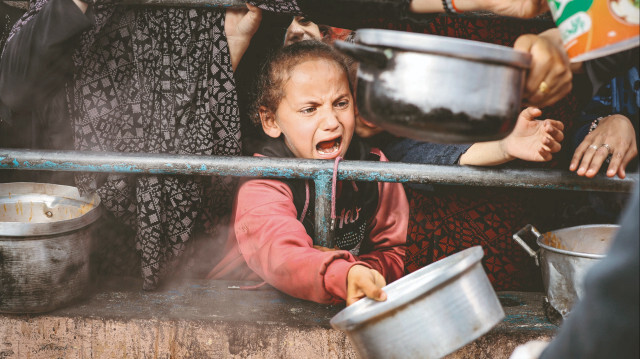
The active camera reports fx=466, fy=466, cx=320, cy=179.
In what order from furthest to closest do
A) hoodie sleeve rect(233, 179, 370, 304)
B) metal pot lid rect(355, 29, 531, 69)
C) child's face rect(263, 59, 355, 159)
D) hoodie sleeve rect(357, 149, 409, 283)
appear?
hoodie sleeve rect(357, 149, 409, 283), child's face rect(263, 59, 355, 159), hoodie sleeve rect(233, 179, 370, 304), metal pot lid rect(355, 29, 531, 69)

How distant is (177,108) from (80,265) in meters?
0.76

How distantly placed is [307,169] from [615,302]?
1.24m

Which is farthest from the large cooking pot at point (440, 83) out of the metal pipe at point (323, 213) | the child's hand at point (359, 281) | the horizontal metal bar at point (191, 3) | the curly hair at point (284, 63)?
the curly hair at point (284, 63)

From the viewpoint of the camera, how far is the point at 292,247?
1.71m

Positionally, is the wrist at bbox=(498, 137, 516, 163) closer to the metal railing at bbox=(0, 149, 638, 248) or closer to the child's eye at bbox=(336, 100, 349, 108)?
the metal railing at bbox=(0, 149, 638, 248)

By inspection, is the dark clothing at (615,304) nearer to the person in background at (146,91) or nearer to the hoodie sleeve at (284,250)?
the hoodie sleeve at (284,250)

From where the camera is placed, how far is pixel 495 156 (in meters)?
1.86

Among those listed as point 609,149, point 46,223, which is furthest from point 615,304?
point 46,223

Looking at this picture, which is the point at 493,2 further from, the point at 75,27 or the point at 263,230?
the point at 75,27

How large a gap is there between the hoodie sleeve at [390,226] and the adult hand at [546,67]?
1298 millimetres

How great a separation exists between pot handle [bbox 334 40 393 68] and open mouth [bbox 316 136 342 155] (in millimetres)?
1156

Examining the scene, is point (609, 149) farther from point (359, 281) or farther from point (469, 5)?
point (359, 281)

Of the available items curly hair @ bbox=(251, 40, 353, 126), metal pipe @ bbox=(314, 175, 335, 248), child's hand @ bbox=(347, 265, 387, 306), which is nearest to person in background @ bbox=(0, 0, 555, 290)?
curly hair @ bbox=(251, 40, 353, 126)

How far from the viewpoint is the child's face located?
2092 millimetres
